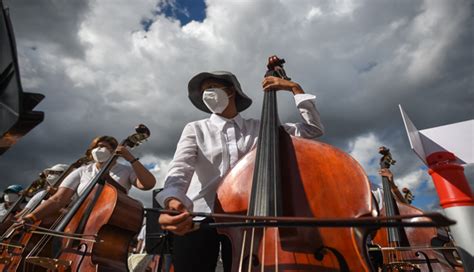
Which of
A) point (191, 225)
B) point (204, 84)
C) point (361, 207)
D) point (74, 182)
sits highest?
point (204, 84)

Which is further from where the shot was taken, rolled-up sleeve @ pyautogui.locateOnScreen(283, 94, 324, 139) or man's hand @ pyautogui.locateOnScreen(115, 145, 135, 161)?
man's hand @ pyautogui.locateOnScreen(115, 145, 135, 161)

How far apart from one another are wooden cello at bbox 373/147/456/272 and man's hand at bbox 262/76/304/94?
1.57m

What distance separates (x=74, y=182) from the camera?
3340 millimetres

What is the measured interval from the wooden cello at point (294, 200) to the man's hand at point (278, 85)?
212 mm

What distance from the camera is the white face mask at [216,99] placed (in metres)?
2.04

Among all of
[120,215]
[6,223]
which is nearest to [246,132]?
[120,215]

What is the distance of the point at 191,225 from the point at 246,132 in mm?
901

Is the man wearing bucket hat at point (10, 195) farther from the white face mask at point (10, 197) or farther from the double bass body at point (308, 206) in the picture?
the double bass body at point (308, 206)

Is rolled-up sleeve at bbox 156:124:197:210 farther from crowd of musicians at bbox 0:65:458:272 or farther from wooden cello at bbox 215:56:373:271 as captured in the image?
wooden cello at bbox 215:56:373:271

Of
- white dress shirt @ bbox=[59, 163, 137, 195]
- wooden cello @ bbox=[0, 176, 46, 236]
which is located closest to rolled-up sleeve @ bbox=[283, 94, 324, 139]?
white dress shirt @ bbox=[59, 163, 137, 195]

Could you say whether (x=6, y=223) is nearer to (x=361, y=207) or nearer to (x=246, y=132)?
(x=246, y=132)

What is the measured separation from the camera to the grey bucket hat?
2.10m

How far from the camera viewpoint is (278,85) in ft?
5.71

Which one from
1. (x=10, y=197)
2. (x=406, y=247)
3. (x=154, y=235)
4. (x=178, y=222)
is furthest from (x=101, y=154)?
(x=10, y=197)
